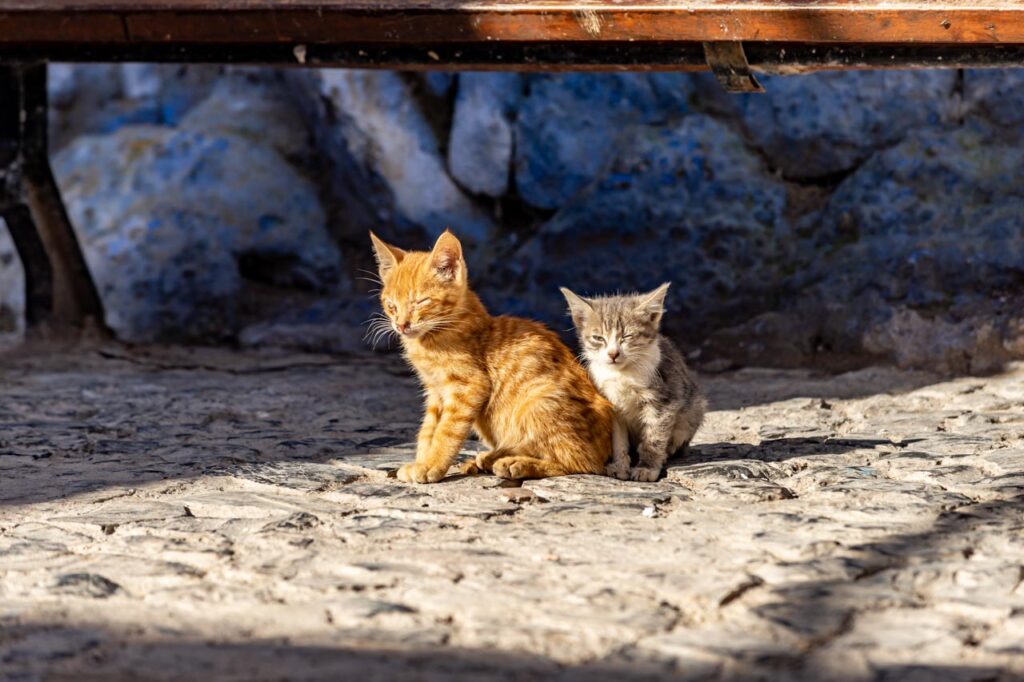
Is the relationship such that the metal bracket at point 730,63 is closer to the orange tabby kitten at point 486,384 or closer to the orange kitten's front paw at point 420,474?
the orange tabby kitten at point 486,384

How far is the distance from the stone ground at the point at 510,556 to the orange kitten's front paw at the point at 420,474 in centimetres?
4

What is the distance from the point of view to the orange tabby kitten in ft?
15.0

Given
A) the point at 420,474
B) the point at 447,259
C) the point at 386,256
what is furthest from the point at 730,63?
the point at 420,474

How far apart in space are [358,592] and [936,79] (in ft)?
18.5

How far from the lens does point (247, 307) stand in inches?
342

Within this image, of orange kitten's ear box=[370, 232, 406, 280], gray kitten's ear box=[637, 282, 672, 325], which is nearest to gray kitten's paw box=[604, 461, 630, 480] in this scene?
gray kitten's ear box=[637, 282, 672, 325]

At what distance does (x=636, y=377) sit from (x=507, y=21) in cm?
165

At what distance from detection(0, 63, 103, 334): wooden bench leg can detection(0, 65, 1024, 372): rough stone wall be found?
18.2 inches

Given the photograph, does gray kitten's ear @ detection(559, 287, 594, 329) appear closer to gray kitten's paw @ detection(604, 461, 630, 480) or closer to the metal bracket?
gray kitten's paw @ detection(604, 461, 630, 480)

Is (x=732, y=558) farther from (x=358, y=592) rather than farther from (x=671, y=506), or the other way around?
(x=358, y=592)

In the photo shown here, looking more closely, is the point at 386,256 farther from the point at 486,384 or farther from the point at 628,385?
the point at 628,385

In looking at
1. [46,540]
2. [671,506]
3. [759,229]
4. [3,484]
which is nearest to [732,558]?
[671,506]

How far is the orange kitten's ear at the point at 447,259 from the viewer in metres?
4.79


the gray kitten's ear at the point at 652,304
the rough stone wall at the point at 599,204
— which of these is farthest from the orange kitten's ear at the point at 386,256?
the rough stone wall at the point at 599,204
